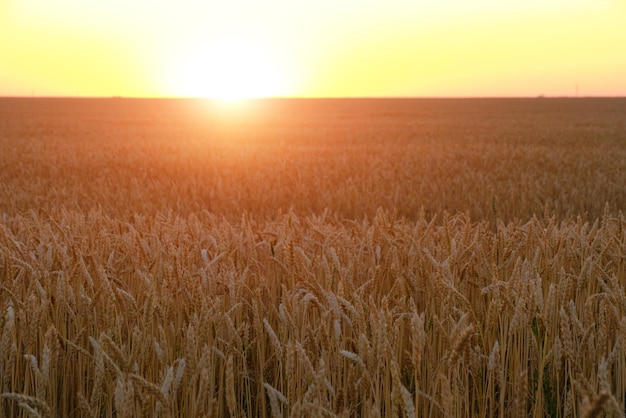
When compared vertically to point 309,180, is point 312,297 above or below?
above

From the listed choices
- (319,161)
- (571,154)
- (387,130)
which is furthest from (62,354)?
(387,130)

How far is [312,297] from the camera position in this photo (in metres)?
1.87

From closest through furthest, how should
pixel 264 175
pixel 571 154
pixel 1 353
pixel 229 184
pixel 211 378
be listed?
1. pixel 1 353
2. pixel 211 378
3. pixel 229 184
4. pixel 264 175
5. pixel 571 154

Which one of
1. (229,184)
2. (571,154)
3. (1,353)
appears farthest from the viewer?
(571,154)

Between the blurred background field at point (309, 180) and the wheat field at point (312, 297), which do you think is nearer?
the wheat field at point (312, 297)

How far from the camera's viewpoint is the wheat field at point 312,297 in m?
1.57

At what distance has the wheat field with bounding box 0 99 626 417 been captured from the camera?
5.15ft

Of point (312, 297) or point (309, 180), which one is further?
point (309, 180)

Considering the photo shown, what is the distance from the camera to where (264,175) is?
875 centimetres

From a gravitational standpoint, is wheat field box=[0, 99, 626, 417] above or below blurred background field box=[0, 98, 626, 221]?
above

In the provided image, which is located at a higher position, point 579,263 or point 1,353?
point 1,353

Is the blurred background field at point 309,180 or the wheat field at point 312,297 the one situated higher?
the wheat field at point 312,297

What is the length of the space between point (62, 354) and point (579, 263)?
8.06ft

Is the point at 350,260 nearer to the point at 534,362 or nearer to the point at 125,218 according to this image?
the point at 534,362
